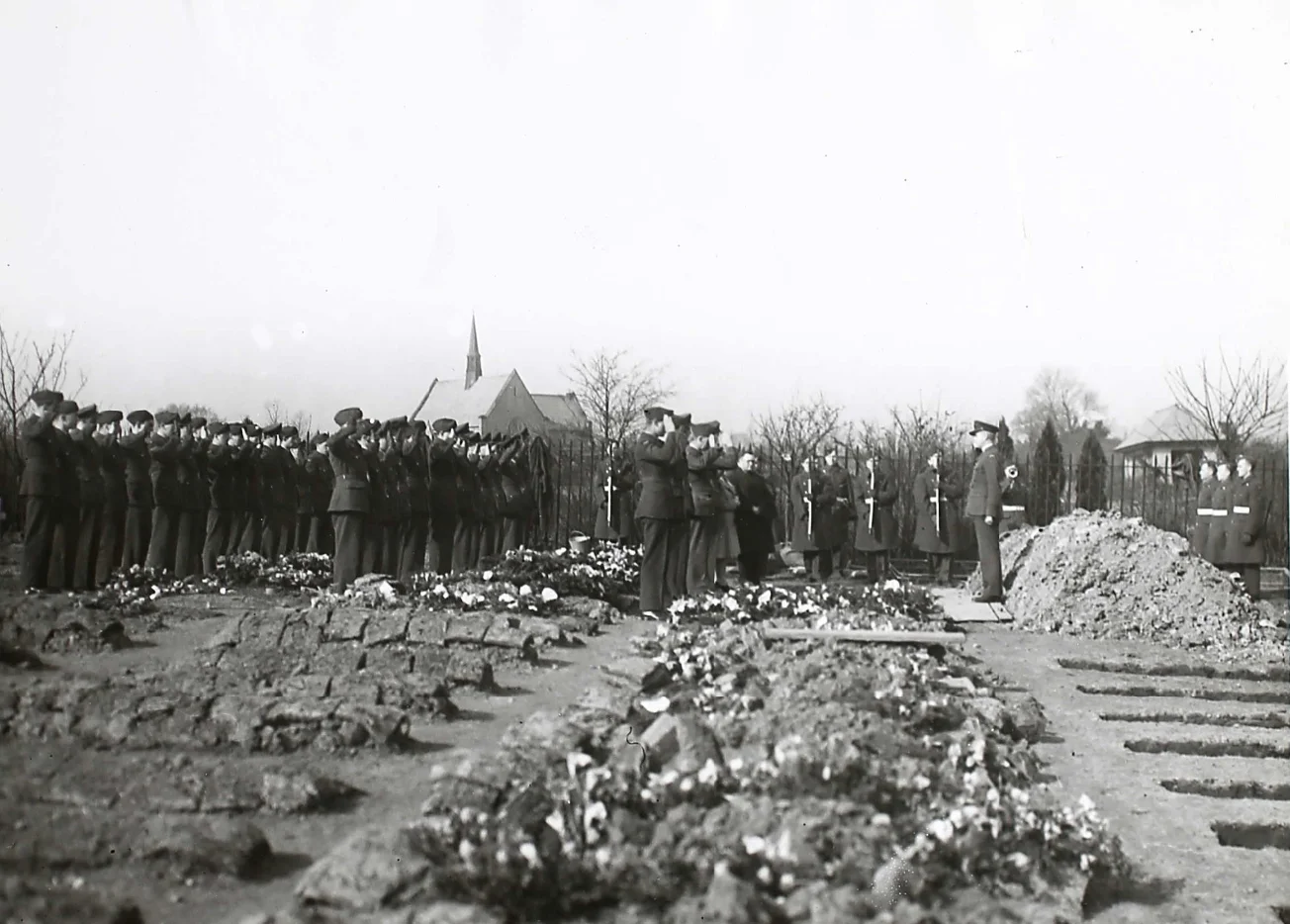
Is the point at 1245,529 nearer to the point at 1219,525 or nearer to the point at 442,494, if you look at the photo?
the point at 1219,525

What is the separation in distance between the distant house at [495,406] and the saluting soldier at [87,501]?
4.69 metres

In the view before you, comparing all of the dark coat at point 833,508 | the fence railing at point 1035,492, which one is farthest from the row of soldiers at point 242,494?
the dark coat at point 833,508

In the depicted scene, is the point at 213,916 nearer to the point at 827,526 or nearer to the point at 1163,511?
the point at 827,526

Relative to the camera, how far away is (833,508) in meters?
16.7

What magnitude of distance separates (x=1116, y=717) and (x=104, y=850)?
22.3ft

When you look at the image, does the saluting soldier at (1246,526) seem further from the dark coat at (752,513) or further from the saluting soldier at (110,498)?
the saluting soldier at (110,498)

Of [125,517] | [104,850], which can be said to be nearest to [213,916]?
[104,850]

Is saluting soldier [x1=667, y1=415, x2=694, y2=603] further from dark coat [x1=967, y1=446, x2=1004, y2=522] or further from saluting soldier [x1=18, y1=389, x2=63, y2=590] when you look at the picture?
saluting soldier [x1=18, y1=389, x2=63, y2=590]

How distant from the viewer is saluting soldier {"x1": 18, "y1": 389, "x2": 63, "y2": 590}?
9648 mm

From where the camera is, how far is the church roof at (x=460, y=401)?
16906mm

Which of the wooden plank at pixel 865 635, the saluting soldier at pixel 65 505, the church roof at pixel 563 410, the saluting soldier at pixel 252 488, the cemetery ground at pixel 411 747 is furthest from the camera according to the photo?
the church roof at pixel 563 410

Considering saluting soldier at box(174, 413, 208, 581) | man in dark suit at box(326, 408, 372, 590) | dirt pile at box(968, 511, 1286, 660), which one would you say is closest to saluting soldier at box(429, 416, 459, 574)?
man in dark suit at box(326, 408, 372, 590)

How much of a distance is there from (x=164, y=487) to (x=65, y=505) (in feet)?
8.49

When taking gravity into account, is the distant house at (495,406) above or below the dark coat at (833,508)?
above
